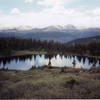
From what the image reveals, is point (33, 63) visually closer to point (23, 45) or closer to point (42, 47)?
point (23, 45)

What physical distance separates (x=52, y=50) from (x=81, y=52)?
110 ft

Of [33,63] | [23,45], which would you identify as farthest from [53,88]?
[23,45]

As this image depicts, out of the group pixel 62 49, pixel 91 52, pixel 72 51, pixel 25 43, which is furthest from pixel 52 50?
pixel 91 52

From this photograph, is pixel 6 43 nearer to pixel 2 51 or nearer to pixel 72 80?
pixel 2 51

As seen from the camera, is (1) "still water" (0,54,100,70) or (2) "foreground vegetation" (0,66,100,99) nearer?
(2) "foreground vegetation" (0,66,100,99)

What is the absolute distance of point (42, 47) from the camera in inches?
5851

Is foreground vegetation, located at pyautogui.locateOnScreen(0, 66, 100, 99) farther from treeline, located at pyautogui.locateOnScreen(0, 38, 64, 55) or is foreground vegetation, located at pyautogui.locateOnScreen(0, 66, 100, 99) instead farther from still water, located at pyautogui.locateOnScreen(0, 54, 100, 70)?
treeline, located at pyautogui.locateOnScreen(0, 38, 64, 55)

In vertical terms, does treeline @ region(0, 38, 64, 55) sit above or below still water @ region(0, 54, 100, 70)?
above

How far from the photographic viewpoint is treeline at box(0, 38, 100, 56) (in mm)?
109312

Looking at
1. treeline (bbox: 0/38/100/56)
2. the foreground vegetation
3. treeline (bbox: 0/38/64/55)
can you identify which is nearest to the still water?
treeline (bbox: 0/38/100/56)

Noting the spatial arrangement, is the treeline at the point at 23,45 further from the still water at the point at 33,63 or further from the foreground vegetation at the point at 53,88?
the foreground vegetation at the point at 53,88

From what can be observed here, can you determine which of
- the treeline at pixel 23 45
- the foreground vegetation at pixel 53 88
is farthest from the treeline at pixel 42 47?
the foreground vegetation at pixel 53 88

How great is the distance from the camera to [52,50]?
144000 millimetres

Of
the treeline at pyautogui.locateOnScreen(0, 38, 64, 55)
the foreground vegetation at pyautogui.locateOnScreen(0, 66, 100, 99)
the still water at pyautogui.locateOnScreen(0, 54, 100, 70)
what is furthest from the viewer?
the treeline at pyautogui.locateOnScreen(0, 38, 64, 55)
